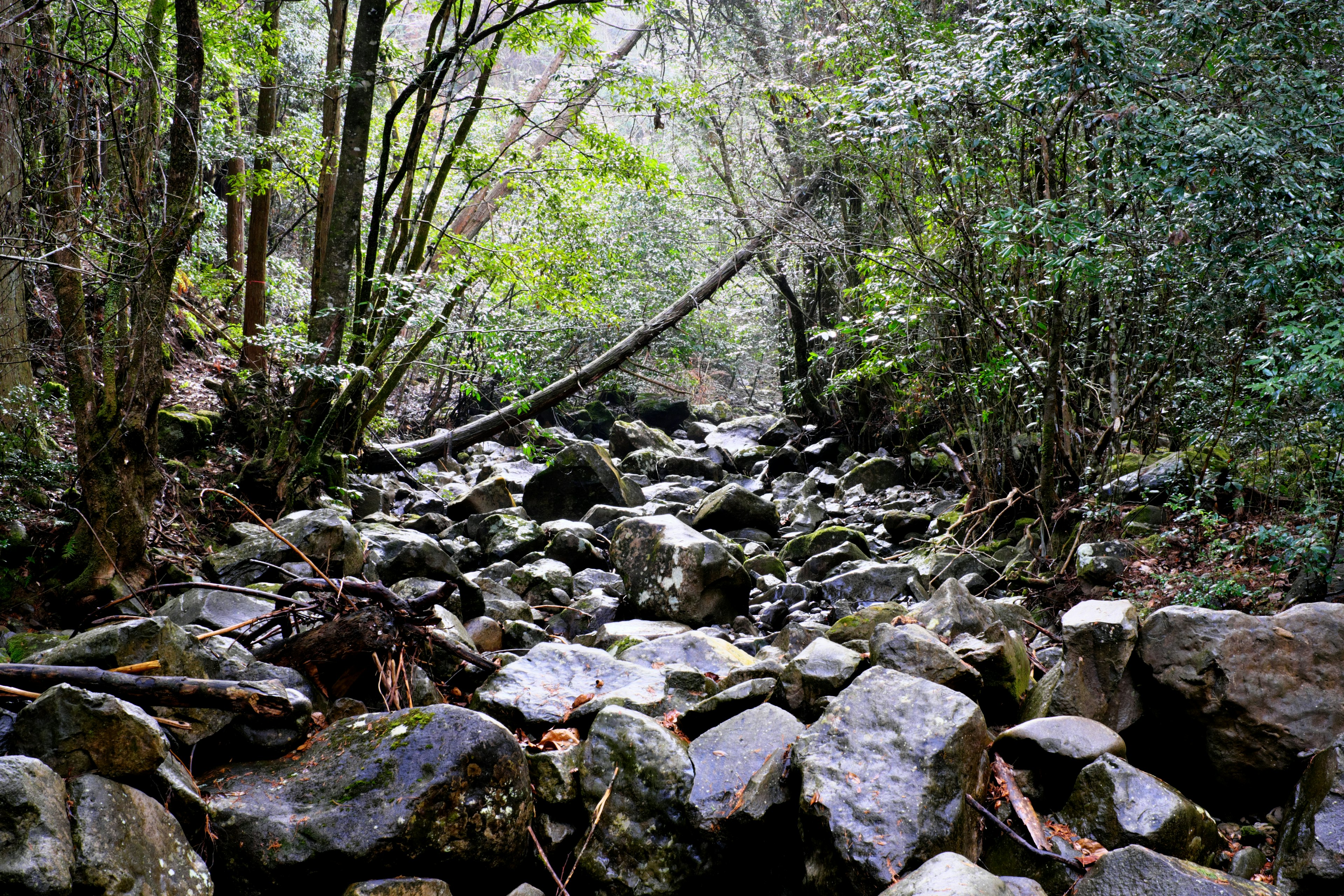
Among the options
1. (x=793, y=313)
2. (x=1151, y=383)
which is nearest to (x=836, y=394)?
(x=793, y=313)

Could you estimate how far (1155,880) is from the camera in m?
2.45

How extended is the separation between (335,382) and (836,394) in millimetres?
7701

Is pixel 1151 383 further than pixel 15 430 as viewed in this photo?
Yes

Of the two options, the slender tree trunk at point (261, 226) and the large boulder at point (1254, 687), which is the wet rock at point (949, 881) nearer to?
the large boulder at point (1254, 687)

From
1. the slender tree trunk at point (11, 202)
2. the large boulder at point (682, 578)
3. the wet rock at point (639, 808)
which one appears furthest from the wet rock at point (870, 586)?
the slender tree trunk at point (11, 202)

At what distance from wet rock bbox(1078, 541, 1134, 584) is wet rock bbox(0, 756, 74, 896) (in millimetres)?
5549

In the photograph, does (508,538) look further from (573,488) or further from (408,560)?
(573,488)

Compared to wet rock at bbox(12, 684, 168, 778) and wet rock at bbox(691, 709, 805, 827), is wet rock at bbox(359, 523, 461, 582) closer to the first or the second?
wet rock at bbox(691, 709, 805, 827)

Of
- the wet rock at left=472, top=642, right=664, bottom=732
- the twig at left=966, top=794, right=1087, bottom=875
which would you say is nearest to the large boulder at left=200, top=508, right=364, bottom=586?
the wet rock at left=472, top=642, right=664, bottom=732

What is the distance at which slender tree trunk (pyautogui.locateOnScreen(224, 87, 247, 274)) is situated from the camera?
28.3 ft

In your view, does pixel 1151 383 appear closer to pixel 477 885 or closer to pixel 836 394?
pixel 477 885

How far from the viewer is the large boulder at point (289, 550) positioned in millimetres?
4969

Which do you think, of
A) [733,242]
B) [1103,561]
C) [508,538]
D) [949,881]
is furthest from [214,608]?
[733,242]

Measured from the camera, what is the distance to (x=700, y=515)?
343 inches
